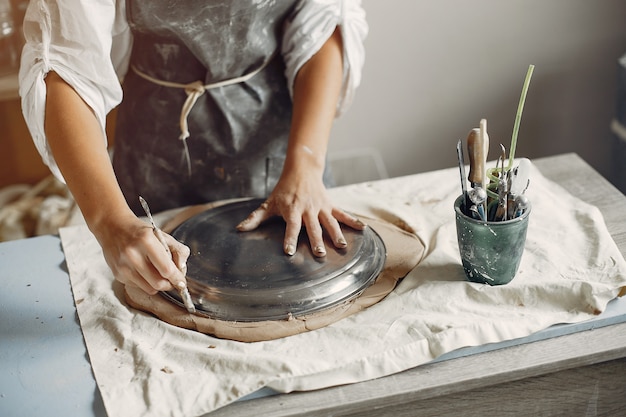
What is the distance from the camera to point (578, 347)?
3.36 ft

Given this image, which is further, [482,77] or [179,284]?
[482,77]

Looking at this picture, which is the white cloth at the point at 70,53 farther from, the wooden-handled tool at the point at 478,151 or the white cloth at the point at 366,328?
the wooden-handled tool at the point at 478,151

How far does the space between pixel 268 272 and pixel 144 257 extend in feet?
0.62

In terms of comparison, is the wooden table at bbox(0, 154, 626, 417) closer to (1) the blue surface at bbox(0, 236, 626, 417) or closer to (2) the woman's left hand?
(1) the blue surface at bbox(0, 236, 626, 417)

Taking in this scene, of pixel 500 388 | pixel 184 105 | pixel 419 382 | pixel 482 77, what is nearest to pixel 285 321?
pixel 419 382

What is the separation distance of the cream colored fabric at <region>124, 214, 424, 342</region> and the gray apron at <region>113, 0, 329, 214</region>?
0.40 meters

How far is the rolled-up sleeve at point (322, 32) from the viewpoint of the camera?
139 cm

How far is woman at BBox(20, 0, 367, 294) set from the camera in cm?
116

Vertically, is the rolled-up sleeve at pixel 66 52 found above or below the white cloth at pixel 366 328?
above

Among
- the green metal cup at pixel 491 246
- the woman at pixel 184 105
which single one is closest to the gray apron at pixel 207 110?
the woman at pixel 184 105

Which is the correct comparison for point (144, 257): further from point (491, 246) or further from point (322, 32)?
point (322, 32)

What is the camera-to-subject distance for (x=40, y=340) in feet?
3.58

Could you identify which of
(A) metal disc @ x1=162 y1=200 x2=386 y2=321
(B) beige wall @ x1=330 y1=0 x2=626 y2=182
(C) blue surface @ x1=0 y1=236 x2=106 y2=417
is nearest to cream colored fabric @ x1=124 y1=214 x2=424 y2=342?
(A) metal disc @ x1=162 y1=200 x2=386 y2=321

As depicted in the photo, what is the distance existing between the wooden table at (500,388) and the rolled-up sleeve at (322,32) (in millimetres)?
673
